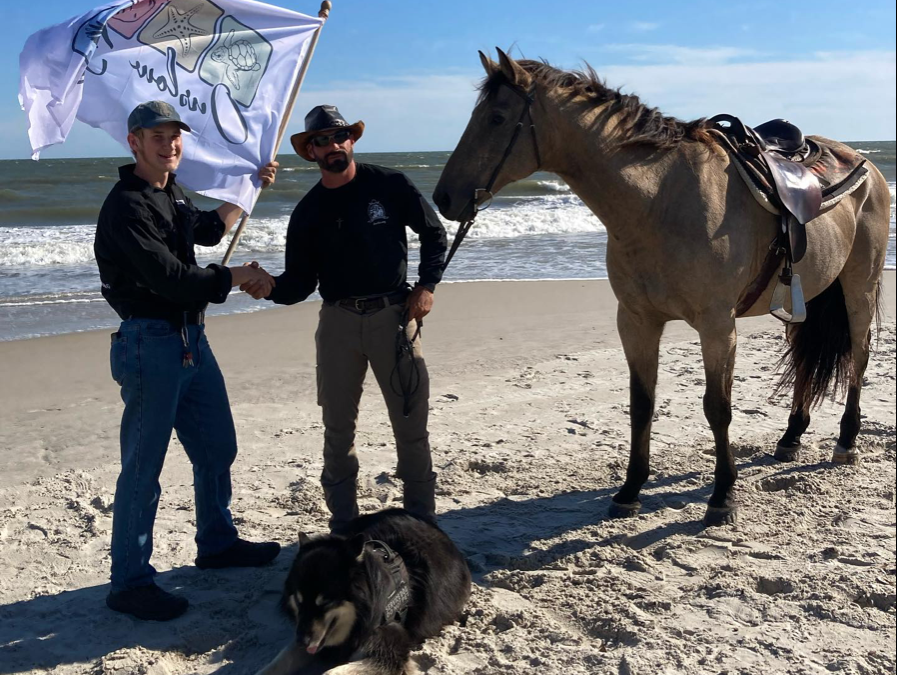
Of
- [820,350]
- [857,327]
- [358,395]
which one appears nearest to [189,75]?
[358,395]

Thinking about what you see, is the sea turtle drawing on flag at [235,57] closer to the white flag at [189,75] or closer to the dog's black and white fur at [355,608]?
the white flag at [189,75]

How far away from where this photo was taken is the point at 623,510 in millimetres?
4082

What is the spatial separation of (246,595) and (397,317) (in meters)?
1.27

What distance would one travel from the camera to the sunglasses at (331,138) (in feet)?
11.3

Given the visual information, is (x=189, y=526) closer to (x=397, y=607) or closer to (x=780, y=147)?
(x=397, y=607)

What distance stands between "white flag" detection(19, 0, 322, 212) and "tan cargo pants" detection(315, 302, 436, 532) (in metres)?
0.76

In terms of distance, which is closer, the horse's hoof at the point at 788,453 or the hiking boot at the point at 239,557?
the hiking boot at the point at 239,557

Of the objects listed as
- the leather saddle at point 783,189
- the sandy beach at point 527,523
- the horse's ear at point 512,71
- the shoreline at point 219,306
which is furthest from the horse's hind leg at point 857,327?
the shoreline at point 219,306

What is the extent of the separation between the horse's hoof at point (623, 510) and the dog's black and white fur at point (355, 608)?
54.2 inches

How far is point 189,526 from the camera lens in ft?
12.9

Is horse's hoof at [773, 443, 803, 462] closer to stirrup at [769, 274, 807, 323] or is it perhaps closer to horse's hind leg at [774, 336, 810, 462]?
horse's hind leg at [774, 336, 810, 462]

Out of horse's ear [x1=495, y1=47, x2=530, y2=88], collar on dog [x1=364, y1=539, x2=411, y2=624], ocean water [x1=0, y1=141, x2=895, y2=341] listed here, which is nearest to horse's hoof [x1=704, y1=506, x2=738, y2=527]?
collar on dog [x1=364, y1=539, x2=411, y2=624]

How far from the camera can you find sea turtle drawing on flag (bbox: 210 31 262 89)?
4.12 m

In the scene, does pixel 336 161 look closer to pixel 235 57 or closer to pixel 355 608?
pixel 235 57
